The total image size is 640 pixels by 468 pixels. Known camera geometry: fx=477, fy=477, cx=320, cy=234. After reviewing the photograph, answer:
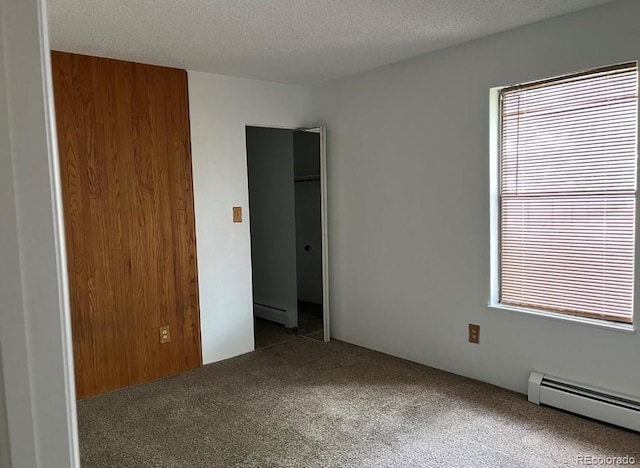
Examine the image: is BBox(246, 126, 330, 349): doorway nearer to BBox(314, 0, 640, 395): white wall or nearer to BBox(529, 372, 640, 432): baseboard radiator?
BBox(314, 0, 640, 395): white wall

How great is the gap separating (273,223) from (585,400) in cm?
329

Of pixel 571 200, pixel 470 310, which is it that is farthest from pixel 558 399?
pixel 571 200

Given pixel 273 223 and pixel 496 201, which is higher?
pixel 496 201

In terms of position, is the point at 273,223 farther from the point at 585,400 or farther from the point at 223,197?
the point at 585,400

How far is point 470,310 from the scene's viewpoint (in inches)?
134

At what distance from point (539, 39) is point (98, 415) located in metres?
3.61

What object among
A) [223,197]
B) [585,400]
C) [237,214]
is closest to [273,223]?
[237,214]

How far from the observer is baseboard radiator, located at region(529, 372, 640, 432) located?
262 centimetres

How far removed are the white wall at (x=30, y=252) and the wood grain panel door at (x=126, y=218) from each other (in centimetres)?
294

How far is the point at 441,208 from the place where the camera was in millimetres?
3512

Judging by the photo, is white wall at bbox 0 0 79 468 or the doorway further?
the doorway

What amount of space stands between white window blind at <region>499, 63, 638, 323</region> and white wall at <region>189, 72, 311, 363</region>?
209cm

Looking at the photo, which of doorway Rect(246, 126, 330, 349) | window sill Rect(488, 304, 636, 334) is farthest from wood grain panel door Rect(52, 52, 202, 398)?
window sill Rect(488, 304, 636, 334)

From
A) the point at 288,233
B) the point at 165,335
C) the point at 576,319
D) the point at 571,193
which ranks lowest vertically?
the point at 165,335
